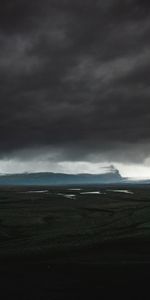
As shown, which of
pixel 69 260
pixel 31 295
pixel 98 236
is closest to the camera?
pixel 31 295

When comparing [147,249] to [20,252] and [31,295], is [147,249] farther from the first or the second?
[31,295]

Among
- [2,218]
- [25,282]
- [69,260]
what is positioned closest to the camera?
[25,282]

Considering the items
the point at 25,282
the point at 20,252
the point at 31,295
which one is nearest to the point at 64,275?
the point at 25,282

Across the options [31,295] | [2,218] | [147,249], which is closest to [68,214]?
[2,218]

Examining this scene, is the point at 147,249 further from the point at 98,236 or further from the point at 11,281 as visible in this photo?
the point at 11,281

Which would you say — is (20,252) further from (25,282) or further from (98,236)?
(98,236)

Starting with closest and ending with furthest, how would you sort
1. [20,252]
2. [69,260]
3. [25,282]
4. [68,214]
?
[25,282] < [69,260] < [20,252] < [68,214]

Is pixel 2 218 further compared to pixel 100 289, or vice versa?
pixel 2 218

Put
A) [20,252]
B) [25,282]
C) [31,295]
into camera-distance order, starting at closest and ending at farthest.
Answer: [31,295], [25,282], [20,252]

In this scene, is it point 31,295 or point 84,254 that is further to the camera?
point 84,254
